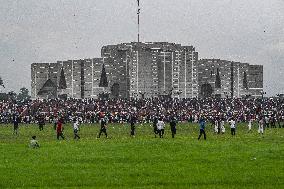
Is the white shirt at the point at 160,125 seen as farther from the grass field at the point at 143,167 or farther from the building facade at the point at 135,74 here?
the building facade at the point at 135,74

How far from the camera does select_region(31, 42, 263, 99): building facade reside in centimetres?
7269

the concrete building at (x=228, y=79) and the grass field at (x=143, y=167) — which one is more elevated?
the concrete building at (x=228, y=79)

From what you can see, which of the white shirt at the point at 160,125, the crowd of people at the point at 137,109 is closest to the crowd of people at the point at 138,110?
the crowd of people at the point at 137,109

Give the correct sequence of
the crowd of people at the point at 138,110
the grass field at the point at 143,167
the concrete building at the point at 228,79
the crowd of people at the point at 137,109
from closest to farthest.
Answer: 1. the grass field at the point at 143,167
2. the crowd of people at the point at 138,110
3. the crowd of people at the point at 137,109
4. the concrete building at the point at 228,79

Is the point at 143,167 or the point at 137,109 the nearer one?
the point at 143,167

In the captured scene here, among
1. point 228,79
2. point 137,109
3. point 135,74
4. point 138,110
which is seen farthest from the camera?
point 228,79

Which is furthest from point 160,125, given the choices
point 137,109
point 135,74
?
point 135,74

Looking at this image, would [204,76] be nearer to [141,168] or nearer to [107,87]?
[107,87]

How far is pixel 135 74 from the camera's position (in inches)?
2847

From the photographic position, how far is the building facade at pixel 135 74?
72.7 metres

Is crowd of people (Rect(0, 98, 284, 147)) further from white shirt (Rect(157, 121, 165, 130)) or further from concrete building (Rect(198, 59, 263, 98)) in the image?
white shirt (Rect(157, 121, 165, 130))

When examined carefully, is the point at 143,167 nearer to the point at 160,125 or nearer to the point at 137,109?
the point at 160,125

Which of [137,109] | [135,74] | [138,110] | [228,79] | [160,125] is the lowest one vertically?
[160,125]

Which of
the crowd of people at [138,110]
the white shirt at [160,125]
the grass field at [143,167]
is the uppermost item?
the crowd of people at [138,110]
